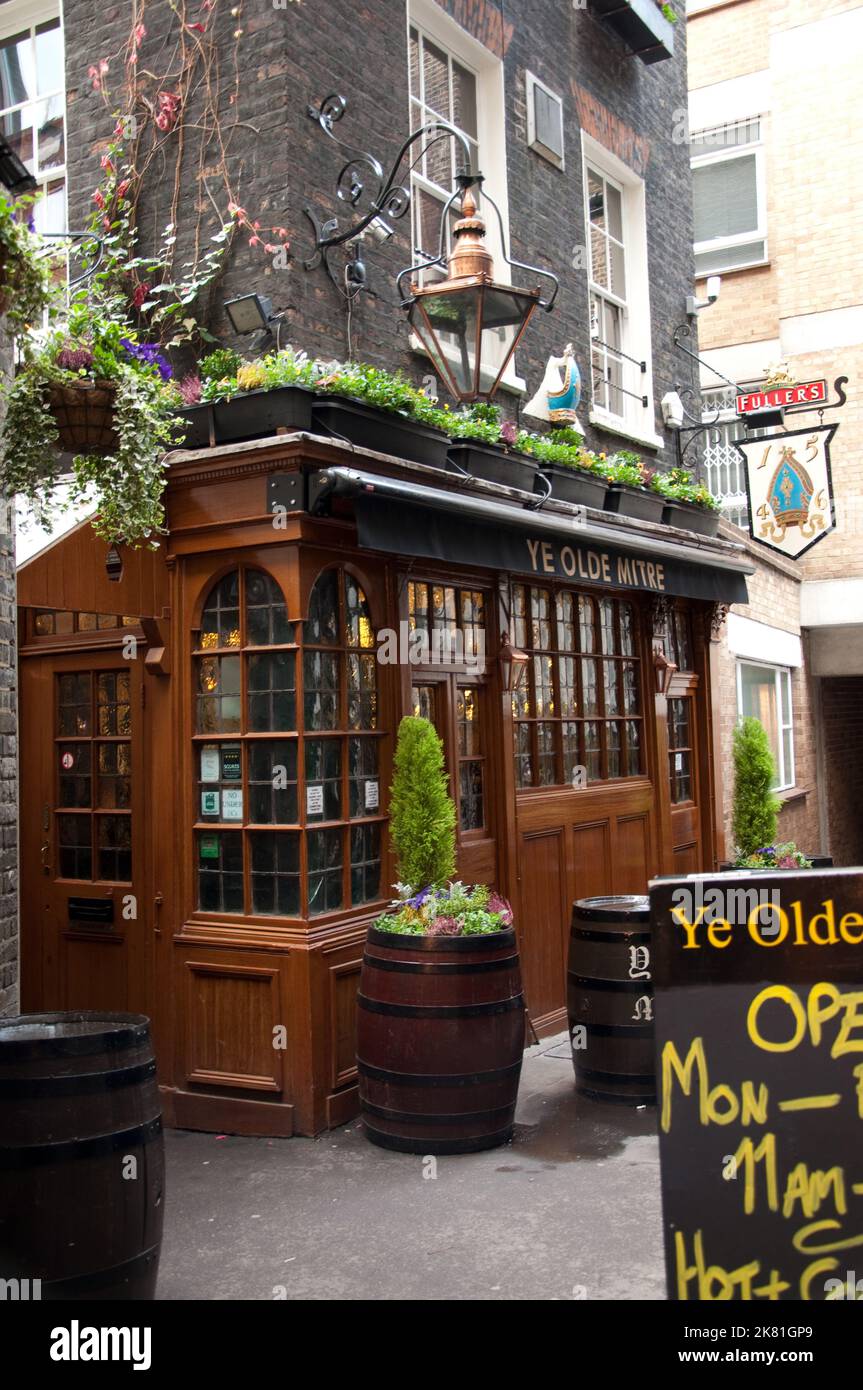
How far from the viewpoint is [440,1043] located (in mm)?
5738

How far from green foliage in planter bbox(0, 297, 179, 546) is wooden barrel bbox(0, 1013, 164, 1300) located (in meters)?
2.76

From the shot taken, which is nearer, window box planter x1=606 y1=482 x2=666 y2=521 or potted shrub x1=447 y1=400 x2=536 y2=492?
potted shrub x1=447 y1=400 x2=536 y2=492

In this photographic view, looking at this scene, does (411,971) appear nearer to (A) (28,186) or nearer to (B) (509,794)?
(B) (509,794)

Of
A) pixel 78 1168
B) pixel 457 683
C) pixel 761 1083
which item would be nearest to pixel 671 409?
pixel 457 683

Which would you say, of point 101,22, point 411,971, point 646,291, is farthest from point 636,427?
point 411,971

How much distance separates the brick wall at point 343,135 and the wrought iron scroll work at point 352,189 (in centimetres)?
7

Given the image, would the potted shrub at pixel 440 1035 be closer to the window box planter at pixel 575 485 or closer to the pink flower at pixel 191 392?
the pink flower at pixel 191 392

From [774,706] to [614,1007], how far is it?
8.42 m

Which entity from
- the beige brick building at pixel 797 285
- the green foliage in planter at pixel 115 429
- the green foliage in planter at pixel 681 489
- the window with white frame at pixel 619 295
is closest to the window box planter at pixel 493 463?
the green foliage in planter at pixel 115 429

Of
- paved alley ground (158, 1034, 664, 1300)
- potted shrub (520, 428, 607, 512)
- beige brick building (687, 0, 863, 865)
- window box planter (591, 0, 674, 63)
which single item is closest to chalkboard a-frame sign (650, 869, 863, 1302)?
paved alley ground (158, 1034, 664, 1300)

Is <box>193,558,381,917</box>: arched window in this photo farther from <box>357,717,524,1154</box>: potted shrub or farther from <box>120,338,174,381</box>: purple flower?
<box>120,338,174,381</box>: purple flower

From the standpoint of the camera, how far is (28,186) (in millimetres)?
5320

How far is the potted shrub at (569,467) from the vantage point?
8414 mm

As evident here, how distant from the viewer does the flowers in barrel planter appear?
6027 mm
